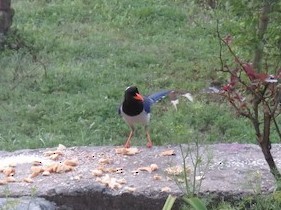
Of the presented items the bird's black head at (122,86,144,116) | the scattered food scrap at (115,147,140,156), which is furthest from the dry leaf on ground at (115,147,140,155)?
the bird's black head at (122,86,144,116)

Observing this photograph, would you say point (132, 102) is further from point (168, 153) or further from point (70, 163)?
point (70, 163)

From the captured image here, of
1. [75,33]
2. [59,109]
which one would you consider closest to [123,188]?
[59,109]

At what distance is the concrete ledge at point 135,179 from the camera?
5.01 metres

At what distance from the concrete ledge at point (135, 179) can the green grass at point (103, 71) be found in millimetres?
295

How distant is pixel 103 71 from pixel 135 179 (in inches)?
147

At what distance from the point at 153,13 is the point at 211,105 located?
364 centimetres

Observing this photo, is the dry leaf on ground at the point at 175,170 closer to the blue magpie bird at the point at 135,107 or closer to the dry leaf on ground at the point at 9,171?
the blue magpie bird at the point at 135,107

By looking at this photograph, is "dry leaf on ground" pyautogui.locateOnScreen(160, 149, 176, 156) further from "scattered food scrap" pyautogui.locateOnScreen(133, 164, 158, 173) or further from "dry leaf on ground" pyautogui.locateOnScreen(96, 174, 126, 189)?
"dry leaf on ground" pyautogui.locateOnScreen(96, 174, 126, 189)

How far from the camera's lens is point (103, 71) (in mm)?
8867

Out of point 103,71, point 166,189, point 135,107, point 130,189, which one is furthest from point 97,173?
point 103,71

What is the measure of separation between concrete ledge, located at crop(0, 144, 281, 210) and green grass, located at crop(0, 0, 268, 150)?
29 centimetres

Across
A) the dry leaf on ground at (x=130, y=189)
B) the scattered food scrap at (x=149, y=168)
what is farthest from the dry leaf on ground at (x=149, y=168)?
the dry leaf on ground at (x=130, y=189)

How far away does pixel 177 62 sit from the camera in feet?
30.8

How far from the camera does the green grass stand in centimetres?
716
